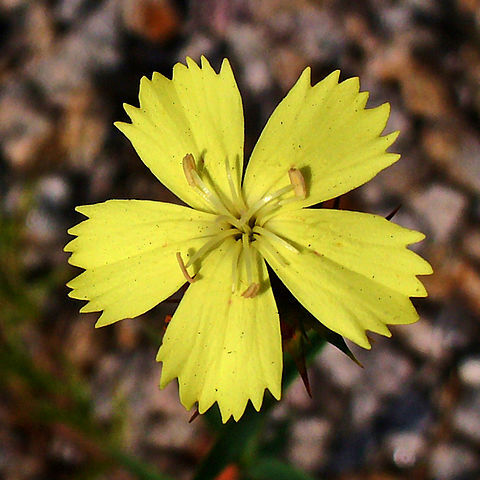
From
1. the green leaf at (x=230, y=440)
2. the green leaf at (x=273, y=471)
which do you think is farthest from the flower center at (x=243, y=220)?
the green leaf at (x=273, y=471)

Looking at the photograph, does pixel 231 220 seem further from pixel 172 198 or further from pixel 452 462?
pixel 452 462

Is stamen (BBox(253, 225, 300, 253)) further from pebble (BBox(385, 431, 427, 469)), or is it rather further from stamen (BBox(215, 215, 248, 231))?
pebble (BBox(385, 431, 427, 469))

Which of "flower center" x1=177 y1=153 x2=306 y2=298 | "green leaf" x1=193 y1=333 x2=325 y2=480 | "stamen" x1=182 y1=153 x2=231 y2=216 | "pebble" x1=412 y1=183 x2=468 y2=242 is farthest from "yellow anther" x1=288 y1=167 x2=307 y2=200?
"pebble" x1=412 y1=183 x2=468 y2=242

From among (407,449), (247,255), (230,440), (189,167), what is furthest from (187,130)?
(407,449)

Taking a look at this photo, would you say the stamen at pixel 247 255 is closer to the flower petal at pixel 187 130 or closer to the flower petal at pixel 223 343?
the flower petal at pixel 223 343

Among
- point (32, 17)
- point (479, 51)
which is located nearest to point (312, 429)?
point (479, 51)

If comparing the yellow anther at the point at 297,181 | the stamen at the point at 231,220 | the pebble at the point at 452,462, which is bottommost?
the pebble at the point at 452,462
